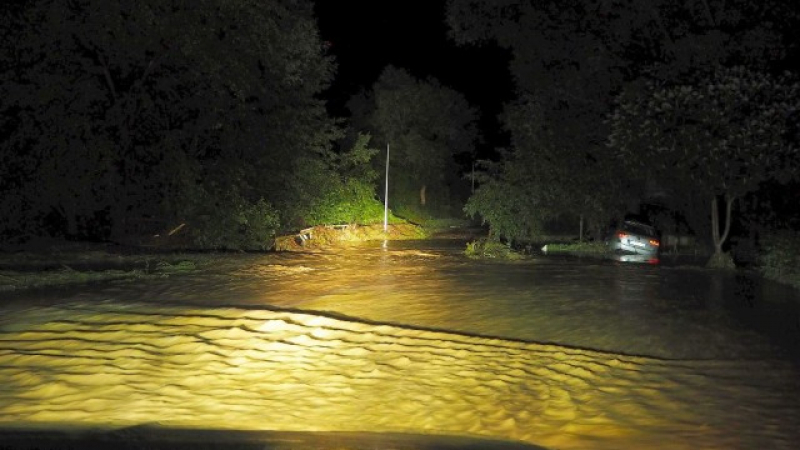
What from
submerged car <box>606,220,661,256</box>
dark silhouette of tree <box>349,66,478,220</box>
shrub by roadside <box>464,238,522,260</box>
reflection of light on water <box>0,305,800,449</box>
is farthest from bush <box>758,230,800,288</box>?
dark silhouette of tree <box>349,66,478,220</box>

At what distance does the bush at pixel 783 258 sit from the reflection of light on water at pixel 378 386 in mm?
9724

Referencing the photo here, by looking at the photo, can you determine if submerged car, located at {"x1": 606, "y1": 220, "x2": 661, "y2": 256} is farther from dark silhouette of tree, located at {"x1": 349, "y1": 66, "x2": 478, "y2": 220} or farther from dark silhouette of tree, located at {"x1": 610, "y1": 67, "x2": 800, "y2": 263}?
dark silhouette of tree, located at {"x1": 349, "y1": 66, "x2": 478, "y2": 220}

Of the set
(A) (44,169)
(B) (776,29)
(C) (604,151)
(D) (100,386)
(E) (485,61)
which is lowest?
(D) (100,386)

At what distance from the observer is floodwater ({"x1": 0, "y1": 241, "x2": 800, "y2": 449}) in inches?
250

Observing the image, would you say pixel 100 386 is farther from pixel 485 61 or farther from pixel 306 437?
pixel 485 61

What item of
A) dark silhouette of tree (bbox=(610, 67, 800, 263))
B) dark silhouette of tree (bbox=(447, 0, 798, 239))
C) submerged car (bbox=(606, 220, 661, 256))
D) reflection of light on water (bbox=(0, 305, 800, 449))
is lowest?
reflection of light on water (bbox=(0, 305, 800, 449))

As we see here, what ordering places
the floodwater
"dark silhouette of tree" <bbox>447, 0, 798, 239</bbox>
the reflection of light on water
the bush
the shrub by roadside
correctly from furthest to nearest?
the shrub by roadside, "dark silhouette of tree" <bbox>447, 0, 798, 239</bbox>, the bush, the floodwater, the reflection of light on water

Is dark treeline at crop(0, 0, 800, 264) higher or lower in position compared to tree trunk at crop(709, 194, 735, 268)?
higher

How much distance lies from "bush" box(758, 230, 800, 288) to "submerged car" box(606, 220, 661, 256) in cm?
509

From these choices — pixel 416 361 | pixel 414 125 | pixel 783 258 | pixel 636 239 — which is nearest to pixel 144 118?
pixel 636 239

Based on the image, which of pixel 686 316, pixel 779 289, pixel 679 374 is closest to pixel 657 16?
pixel 779 289

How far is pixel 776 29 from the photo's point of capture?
18.8 m

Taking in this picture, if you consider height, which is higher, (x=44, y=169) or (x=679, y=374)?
(x=44, y=169)

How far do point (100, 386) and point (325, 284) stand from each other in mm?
8452
